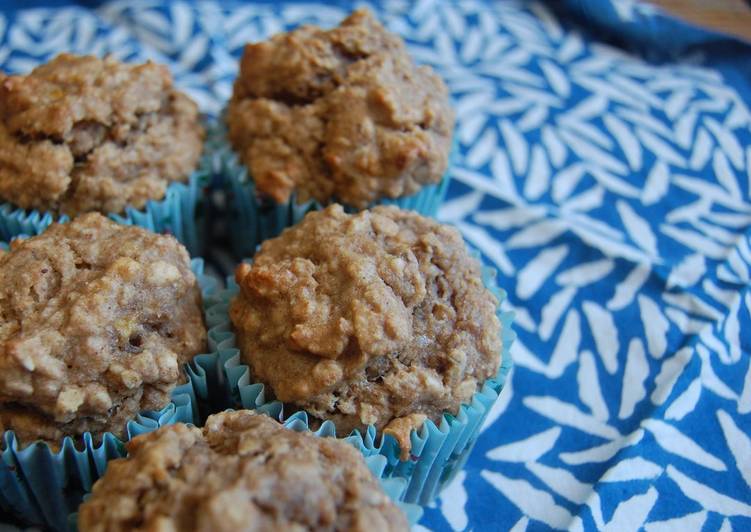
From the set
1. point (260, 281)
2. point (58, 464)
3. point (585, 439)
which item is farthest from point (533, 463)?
point (58, 464)

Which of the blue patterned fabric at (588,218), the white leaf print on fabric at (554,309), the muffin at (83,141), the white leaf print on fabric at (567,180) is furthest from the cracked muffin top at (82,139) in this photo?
the white leaf print on fabric at (567,180)

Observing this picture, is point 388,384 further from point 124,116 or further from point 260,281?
point 124,116

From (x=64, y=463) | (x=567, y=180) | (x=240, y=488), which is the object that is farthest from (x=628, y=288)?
(x=64, y=463)

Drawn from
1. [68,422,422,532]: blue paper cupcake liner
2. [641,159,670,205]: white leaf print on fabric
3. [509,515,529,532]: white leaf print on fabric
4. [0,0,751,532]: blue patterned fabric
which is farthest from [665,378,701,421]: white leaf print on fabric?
[68,422,422,532]: blue paper cupcake liner

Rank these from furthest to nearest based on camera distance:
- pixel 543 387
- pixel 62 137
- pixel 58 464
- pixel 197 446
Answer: pixel 543 387 → pixel 62 137 → pixel 58 464 → pixel 197 446

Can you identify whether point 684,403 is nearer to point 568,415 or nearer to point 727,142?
point 568,415

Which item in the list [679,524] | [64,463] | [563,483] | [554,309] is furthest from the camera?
[554,309]
